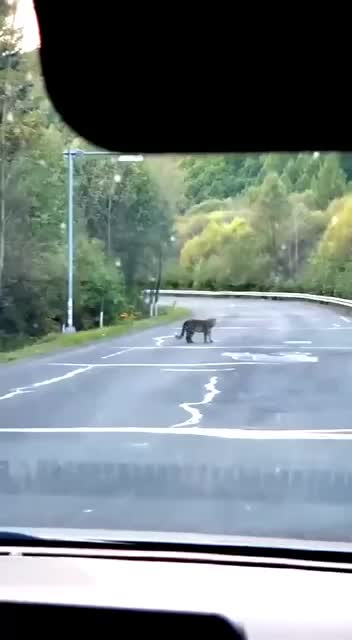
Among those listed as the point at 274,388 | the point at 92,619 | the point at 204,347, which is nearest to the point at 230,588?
the point at 92,619

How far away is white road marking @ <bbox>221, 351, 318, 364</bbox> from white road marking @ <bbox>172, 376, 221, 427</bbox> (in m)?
1.37

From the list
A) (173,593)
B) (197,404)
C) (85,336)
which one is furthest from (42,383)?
(173,593)

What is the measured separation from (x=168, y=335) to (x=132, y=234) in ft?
11.3

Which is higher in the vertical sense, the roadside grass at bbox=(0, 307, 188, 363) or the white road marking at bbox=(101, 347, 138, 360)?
the roadside grass at bbox=(0, 307, 188, 363)

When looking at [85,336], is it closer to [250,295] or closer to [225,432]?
[250,295]

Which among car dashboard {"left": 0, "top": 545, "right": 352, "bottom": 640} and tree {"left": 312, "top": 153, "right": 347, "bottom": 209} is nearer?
car dashboard {"left": 0, "top": 545, "right": 352, "bottom": 640}

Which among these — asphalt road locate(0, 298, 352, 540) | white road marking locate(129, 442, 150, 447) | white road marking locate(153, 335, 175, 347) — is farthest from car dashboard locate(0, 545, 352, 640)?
white road marking locate(153, 335, 175, 347)

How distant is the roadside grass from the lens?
1320 centimetres

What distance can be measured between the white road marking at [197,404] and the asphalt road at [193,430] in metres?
0.01

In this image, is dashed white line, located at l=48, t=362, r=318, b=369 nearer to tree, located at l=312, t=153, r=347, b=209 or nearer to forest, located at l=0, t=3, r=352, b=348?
forest, located at l=0, t=3, r=352, b=348

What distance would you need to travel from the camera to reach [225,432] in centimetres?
902

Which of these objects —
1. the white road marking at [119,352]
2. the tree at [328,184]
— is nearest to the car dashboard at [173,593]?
the tree at [328,184]

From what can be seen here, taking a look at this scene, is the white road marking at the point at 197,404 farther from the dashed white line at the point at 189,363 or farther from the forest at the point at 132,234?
the dashed white line at the point at 189,363

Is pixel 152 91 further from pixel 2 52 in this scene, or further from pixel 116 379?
pixel 116 379
